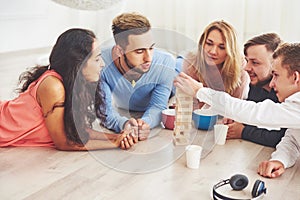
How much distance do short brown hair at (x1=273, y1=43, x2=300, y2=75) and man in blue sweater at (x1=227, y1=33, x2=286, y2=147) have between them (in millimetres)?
251

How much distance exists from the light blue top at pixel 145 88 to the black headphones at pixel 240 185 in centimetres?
51

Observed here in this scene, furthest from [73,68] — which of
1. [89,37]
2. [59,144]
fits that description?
[59,144]

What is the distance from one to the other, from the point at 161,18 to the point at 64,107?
1.71 meters

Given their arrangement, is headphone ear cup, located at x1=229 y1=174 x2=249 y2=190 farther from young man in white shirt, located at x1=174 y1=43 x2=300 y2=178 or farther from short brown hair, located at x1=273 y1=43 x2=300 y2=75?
short brown hair, located at x1=273 y1=43 x2=300 y2=75

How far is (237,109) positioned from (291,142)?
24cm

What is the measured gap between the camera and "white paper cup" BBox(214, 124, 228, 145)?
5.24 feet

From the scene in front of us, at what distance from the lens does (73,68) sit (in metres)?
1.53

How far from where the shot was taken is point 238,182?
4.16 feet

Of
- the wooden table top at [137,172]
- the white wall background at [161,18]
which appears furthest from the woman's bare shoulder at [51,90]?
the white wall background at [161,18]

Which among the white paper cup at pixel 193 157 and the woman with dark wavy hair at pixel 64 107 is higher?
the woman with dark wavy hair at pixel 64 107

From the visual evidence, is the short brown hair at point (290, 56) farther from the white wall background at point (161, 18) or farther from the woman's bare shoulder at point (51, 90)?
the white wall background at point (161, 18)

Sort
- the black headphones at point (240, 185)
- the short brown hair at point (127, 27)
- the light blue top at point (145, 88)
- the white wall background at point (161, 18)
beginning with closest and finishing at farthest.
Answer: the black headphones at point (240, 185) < the short brown hair at point (127, 27) < the light blue top at point (145, 88) < the white wall background at point (161, 18)

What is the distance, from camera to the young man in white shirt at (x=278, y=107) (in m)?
1.33

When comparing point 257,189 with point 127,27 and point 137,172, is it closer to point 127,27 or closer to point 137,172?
point 137,172
